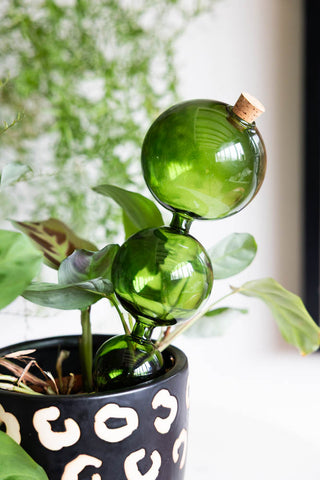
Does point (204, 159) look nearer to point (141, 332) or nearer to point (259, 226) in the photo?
point (141, 332)

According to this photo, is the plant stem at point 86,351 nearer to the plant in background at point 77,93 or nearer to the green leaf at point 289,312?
the green leaf at point 289,312

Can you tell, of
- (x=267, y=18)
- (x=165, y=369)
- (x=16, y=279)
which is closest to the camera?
(x=16, y=279)

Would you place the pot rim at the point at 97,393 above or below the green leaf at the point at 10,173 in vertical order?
below

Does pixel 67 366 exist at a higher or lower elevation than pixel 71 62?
lower

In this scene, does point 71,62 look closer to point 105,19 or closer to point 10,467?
point 105,19

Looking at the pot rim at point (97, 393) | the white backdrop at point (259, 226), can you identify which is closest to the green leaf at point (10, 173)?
the pot rim at point (97, 393)

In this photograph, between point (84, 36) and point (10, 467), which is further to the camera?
point (84, 36)

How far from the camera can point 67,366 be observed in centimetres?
44

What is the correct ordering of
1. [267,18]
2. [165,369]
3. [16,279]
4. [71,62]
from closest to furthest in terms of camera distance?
[16,279]
[165,369]
[71,62]
[267,18]

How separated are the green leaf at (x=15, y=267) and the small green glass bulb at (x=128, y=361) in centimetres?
12

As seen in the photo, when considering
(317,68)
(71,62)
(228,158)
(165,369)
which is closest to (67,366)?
(165,369)

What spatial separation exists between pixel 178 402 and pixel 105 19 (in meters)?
0.53

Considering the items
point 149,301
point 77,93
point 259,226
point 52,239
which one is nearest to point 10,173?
point 52,239

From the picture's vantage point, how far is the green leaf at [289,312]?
0.40 metres
